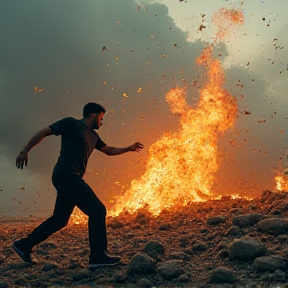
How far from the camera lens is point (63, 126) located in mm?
5496

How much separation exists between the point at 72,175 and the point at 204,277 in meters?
2.33

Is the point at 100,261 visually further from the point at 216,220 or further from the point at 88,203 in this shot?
the point at 216,220

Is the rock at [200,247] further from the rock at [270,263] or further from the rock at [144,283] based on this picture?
the rock at [144,283]

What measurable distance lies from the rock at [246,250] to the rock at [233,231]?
45.6 inches

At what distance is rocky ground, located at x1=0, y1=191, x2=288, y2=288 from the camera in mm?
4887

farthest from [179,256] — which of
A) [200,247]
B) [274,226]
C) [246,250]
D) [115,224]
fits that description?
[115,224]

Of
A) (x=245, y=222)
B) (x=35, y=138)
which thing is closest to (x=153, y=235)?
(x=245, y=222)

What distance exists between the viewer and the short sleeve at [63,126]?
17.9 ft

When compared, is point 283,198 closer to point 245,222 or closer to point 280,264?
point 245,222

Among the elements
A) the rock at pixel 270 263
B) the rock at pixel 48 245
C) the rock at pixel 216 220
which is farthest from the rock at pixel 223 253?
the rock at pixel 48 245

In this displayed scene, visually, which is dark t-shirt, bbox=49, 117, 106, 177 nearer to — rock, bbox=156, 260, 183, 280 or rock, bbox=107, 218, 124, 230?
rock, bbox=156, 260, 183, 280

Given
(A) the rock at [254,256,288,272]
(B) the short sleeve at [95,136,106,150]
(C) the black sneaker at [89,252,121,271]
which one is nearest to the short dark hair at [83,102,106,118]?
(B) the short sleeve at [95,136,106,150]

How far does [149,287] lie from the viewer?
470cm

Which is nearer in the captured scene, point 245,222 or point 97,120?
point 97,120
